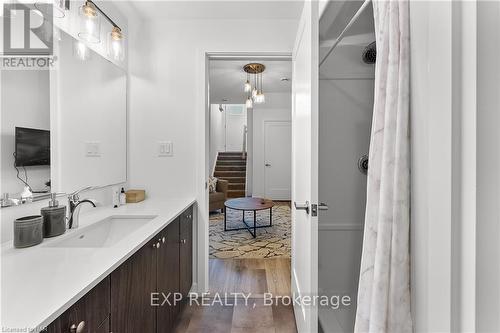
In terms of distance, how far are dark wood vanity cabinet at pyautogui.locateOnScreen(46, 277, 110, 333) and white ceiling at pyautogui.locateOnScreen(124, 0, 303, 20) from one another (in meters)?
1.91

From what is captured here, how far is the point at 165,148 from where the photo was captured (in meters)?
2.10

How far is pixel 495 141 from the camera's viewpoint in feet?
1.40

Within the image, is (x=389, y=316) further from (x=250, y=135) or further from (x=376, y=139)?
(x=250, y=135)

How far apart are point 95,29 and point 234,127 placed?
8237 millimetres

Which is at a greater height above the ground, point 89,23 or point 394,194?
point 89,23

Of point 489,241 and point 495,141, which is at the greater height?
point 495,141

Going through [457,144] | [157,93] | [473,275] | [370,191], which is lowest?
[473,275]

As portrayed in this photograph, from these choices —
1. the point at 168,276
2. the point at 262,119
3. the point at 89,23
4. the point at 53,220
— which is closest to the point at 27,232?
the point at 53,220

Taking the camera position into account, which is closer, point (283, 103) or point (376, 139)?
point (376, 139)

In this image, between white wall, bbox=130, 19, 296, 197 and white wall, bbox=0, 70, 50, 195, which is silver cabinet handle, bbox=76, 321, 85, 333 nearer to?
white wall, bbox=0, 70, 50, 195

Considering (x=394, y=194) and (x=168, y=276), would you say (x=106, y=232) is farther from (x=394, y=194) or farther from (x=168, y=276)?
(x=394, y=194)

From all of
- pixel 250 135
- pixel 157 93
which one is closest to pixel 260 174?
pixel 250 135

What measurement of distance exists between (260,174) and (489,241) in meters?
5.93

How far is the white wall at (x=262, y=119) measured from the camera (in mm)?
6092
